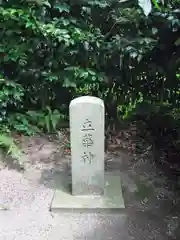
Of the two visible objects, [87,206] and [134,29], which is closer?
[87,206]

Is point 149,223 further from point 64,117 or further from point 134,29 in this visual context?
point 134,29

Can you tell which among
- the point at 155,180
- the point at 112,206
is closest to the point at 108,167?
the point at 155,180

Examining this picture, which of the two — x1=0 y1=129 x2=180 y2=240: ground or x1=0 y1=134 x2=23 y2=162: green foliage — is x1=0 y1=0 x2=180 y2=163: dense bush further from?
x1=0 y1=129 x2=180 y2=240: ground

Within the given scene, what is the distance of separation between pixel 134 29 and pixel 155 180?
6.48ft

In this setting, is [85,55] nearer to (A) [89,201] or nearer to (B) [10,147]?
(B) [10,147]

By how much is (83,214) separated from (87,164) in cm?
47

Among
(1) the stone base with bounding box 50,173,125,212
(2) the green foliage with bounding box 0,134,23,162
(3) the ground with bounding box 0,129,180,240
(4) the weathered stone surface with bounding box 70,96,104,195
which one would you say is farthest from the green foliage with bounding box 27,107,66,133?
(4) the weathered stone surface with bounding box 70,96,104,195

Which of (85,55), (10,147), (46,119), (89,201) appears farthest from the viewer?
(46,119)

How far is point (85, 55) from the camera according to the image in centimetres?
409

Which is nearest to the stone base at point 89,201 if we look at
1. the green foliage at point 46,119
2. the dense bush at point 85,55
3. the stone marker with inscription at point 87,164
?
the stone marker with inscription at point 87,164

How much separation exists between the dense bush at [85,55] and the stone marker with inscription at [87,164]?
1433 mm

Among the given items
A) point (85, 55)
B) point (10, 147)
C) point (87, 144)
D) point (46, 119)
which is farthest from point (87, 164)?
point (85, 55)

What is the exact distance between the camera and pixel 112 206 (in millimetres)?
2791

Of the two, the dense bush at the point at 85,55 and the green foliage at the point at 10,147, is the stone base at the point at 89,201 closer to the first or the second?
the green foliage at the point at 10,147
